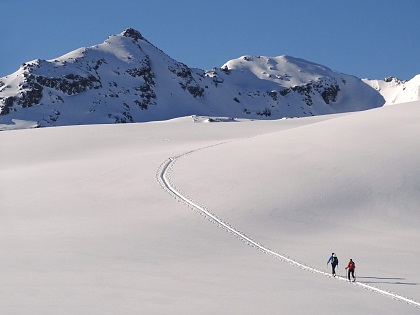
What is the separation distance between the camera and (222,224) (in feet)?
107

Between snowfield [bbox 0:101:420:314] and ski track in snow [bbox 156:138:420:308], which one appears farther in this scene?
ski track in snow [bbox 156:138:420:308]

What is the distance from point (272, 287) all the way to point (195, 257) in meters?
5.70

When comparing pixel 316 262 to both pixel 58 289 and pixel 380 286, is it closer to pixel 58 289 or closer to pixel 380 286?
pixel 380 286

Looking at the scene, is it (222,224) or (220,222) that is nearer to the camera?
(222,224)

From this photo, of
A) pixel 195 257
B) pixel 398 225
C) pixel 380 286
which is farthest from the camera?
pixel 398 225

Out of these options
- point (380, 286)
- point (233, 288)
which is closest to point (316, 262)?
point (380, 286)

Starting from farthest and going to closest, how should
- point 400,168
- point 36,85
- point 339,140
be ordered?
point 36,85 < point 339,140 < point 400,168

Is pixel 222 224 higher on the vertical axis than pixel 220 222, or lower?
lower

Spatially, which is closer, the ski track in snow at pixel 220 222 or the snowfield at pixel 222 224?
the snowfield at pixel 222 224

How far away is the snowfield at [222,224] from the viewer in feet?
62.7

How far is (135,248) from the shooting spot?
1077 inches

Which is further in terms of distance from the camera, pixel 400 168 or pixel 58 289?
pixel 400 168

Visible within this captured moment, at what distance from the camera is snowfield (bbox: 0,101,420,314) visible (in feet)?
62.7

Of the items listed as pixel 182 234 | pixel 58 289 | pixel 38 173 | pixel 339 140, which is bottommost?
pixel 58 289
